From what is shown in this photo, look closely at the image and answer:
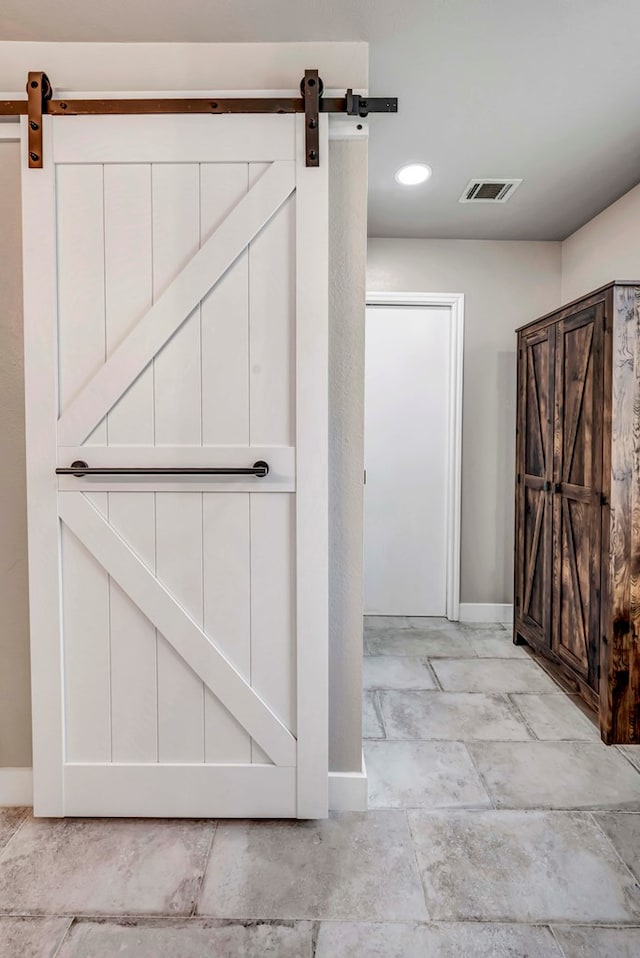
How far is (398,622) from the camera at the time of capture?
338 cm

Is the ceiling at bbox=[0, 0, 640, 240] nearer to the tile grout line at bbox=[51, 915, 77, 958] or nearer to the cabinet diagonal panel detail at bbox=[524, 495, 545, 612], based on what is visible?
the cabinet diagonal panel detail at bbox=[524, 495, 545, 612]

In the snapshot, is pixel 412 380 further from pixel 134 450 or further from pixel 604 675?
pixel 134 450

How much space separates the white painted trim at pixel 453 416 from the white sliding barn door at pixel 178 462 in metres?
1.77

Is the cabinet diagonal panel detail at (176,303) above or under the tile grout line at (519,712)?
above

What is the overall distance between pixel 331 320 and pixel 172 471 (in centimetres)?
66

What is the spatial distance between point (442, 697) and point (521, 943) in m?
1.19

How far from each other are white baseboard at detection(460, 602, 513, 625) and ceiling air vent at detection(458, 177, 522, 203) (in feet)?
7.44

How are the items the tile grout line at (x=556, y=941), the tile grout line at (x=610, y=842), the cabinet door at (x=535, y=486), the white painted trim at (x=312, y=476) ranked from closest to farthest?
the tile grout line at (x=556, y=941), the tile grout line at (x=610, y=842), the white painted trim at (x=312, y=476), the cabinet door at (x=535, y=486)

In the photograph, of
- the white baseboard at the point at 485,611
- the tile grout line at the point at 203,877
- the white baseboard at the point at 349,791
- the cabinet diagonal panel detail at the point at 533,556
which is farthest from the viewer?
the white baseboard at the point at 485,611

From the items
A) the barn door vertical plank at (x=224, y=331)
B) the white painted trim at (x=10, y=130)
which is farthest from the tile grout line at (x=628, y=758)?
the white painted trim at (x=10, y=130)

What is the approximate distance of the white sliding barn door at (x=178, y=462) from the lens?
1.57 metres

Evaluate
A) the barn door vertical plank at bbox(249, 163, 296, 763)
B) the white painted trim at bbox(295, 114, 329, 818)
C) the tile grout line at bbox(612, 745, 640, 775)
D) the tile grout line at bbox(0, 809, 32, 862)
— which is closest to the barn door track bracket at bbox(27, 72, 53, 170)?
the barn door vertical plank at bbox(249, 163, 296, 763)

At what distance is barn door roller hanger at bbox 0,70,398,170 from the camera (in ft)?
5.07

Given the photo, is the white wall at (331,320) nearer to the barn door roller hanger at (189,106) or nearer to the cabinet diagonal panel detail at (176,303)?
the barn door roller hanger at (189,106)
